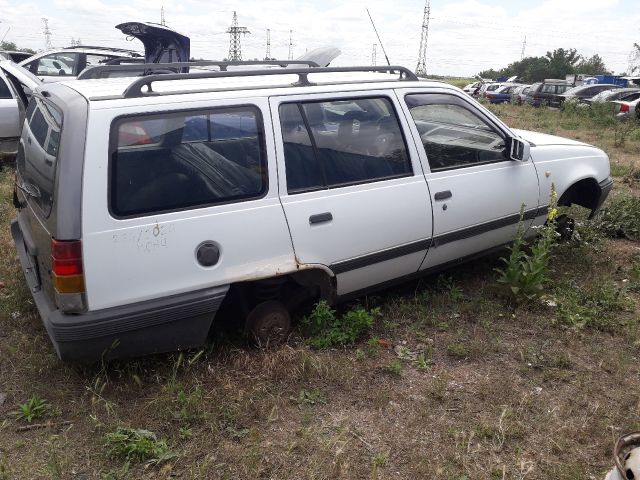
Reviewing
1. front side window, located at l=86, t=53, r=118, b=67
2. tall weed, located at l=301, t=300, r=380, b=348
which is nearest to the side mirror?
tall weed, located at l=301, t=300, r=380, b=348

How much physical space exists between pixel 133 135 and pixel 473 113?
2575mm

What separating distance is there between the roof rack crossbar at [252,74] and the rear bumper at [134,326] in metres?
1.11

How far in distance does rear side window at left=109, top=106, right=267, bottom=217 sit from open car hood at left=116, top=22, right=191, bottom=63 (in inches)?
213

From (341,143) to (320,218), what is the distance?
56cm

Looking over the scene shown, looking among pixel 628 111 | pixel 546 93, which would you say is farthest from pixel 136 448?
pixel 546 93

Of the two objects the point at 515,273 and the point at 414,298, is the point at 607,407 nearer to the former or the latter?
the point at 515,273

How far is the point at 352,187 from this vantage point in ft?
11.5

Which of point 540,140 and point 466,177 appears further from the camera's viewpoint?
point 540,140

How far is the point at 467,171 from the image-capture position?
160 inches

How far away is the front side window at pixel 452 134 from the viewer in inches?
154

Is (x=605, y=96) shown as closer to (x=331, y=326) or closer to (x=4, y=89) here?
(x=4, y=89)

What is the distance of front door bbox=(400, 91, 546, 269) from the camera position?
12.9 feet

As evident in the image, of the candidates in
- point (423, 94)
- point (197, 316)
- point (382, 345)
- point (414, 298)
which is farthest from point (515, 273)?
point (197, 316)

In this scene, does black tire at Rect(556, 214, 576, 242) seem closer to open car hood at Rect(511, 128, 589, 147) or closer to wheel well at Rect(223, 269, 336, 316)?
open car hood at Rect(511, 128, 589, 147)
